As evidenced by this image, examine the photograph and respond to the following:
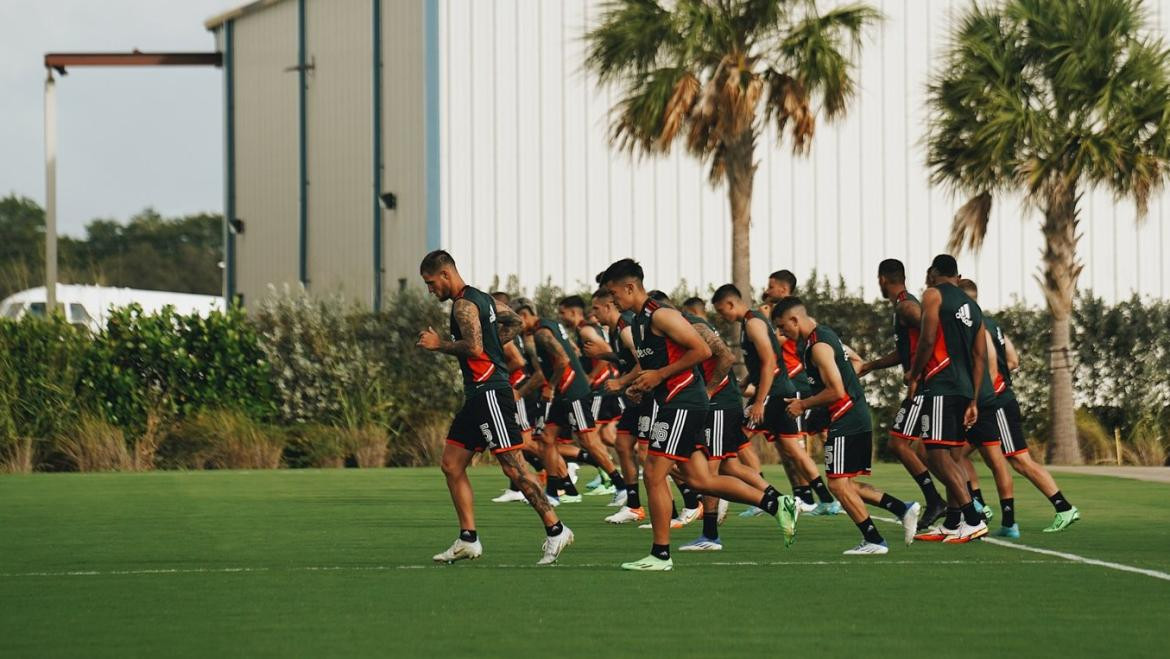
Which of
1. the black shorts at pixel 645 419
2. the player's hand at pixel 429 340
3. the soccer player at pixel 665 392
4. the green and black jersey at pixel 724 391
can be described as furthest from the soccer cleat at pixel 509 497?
the player's hand at pixel 429 340

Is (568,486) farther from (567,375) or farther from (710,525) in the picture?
(710,525)

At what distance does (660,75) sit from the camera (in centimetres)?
2553

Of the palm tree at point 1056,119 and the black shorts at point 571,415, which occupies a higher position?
the palm tree at point 1056,119

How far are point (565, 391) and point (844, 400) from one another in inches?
197

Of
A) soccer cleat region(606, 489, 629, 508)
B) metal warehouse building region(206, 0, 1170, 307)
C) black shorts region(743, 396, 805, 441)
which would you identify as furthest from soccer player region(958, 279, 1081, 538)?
metal warehouse building region(206, 0, 1170, 307)

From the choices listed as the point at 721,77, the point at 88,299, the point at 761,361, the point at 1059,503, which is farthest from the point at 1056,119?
the point at 88,299

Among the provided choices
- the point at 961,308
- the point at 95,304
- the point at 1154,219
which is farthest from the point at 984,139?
the point at 95,304

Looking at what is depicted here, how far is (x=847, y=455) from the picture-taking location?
12180 mm

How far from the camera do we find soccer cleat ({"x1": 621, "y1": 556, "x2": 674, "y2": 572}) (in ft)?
35.4

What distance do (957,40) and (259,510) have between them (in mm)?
14372

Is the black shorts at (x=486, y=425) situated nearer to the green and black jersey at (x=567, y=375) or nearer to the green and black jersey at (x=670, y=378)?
the green and black jersey at (x=670, y=378)

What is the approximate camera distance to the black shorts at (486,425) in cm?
1136

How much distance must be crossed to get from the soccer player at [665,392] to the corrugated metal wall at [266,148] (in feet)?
89.5

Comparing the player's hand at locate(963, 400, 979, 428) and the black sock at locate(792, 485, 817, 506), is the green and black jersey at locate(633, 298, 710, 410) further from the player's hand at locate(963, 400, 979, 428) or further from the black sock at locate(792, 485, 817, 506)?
Answer: the black sock at locate(792, 485, 817, 506)
